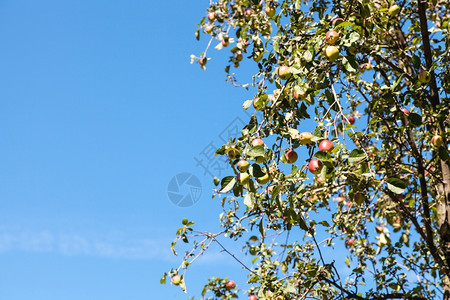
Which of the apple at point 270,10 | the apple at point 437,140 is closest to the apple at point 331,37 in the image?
the apple at point 437,140

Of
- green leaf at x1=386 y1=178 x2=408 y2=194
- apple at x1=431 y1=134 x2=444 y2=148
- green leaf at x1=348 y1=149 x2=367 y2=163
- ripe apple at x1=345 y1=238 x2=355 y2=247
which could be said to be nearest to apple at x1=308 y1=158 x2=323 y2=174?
green leaf at x1=348 y1=149 x2=367 y2=163

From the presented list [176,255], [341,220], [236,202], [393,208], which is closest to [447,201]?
[393,208]

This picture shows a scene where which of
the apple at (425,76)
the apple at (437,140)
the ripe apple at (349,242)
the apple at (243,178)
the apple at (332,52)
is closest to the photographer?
the apple at (243,178)

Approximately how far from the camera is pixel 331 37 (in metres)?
2.62

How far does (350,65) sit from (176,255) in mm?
1863

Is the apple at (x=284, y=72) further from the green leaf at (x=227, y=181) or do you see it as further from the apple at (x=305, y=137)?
the green leaf at (x=227, y=181)

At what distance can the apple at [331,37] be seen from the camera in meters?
2.62

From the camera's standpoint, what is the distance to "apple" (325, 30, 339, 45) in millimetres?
2615

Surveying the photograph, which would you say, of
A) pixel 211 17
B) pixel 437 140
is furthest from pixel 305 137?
pixel 211 17

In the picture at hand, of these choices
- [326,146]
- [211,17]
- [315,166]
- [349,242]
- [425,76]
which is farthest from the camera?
[211,17]

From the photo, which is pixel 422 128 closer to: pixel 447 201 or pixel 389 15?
pixel 447 201

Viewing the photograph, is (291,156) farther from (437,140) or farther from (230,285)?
(230,285)

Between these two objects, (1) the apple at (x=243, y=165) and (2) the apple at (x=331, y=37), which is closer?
(1) the apple at (x=243, y=165)

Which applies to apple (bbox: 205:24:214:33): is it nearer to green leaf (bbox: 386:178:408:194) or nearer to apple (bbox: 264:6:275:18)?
apple (bbox: 264:6:275:18)
